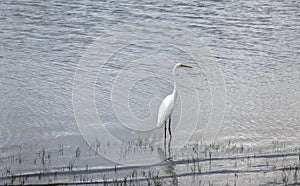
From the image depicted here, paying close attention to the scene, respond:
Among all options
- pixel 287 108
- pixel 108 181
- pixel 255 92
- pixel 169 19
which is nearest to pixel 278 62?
pixel 255 92

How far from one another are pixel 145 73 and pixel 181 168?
256 inches

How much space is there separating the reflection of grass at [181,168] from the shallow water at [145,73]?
0.19 m

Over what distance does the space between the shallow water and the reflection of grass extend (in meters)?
0.19

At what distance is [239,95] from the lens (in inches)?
567

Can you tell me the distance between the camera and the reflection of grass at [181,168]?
9.34 metres

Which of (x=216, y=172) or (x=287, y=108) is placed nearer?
(x=216, y=172)

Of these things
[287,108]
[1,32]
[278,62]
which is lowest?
[287,108]

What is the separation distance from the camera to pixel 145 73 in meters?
16.1

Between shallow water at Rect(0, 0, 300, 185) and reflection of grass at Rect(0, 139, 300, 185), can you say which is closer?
reflection of grass at Rect(0, 139, 300, 185)

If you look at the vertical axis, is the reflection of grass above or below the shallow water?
below

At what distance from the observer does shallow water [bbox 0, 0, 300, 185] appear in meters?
11.7

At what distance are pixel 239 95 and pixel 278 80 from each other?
1.74 metres

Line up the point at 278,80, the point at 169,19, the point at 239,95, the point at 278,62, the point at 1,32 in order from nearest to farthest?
the point at 239,95
the point at 278,80
the point at 278,62
the point at 1,32
the point at 169,19

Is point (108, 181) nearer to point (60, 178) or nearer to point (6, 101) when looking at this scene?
point (60, 178)
